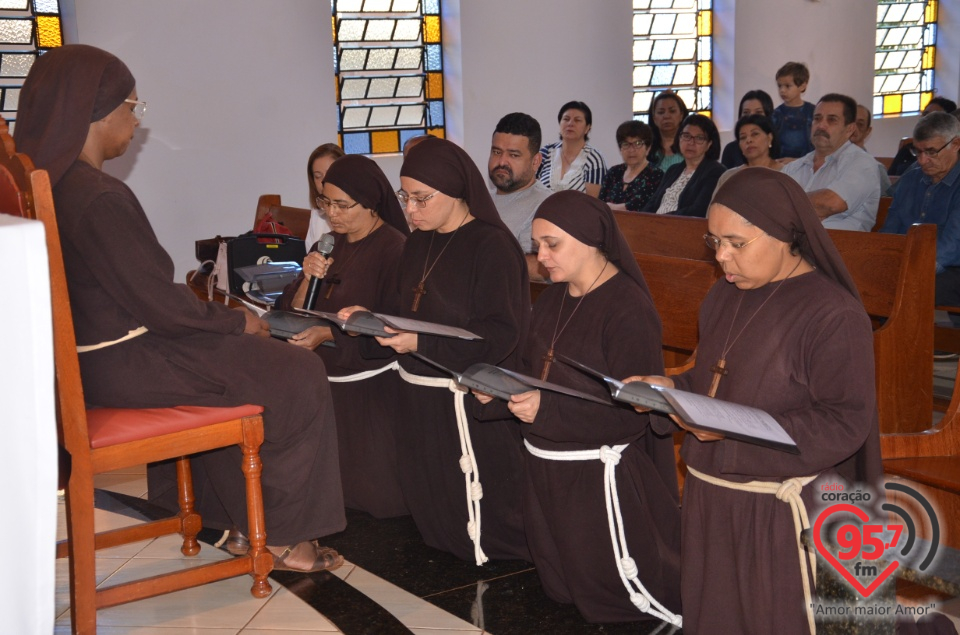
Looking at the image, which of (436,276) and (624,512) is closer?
(624,512)

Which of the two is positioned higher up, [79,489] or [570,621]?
[79,489]

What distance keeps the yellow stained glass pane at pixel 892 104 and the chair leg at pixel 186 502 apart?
39.3ft

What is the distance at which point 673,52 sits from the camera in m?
11.5

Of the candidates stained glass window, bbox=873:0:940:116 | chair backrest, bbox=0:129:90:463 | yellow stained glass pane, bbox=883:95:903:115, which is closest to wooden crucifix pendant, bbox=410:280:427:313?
chair backrest, bbox=0:129:90:463

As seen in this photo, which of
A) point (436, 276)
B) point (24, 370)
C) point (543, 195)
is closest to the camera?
point (24, 370)

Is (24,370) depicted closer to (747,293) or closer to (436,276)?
(747,293)

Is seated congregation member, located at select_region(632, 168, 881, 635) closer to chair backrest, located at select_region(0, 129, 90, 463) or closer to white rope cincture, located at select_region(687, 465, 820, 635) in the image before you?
white rope cincture, located at select_region(687, 465, 820, 635)

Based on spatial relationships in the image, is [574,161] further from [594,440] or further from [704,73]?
[704,73]

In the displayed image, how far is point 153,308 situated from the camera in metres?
3.04

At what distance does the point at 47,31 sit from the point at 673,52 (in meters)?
6.74

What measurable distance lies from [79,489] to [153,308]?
1.88ft

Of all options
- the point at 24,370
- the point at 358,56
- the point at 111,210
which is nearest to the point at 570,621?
the point at 111,210

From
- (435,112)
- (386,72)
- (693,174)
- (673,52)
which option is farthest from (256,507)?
(673,52)

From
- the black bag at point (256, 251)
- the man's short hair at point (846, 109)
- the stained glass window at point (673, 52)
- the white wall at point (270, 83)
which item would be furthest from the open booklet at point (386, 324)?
the stained glass window at point (673, 52)
